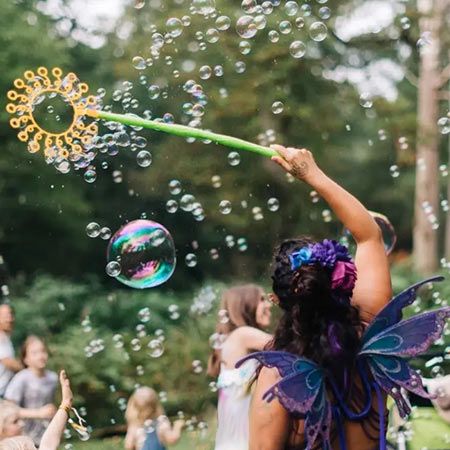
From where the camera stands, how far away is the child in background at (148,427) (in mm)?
5590

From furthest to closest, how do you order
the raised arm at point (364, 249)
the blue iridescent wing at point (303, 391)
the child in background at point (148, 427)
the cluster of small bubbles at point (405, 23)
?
the cluster of small bubbles at point (405, 23), the child in background at point (148, 427), the raised arm at point (364, 249), the blue iridescent wing at point (303, 391)

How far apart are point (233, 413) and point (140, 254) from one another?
2.45 feet

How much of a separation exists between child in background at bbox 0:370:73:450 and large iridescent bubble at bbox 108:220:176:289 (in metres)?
0.74

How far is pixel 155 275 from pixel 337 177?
9888mm

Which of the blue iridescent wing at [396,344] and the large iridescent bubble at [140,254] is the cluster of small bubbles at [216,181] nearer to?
the large iridescent bubble at [140,254]

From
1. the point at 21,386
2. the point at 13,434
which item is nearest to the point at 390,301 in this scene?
the point at 13,434

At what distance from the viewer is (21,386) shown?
5.93 metres

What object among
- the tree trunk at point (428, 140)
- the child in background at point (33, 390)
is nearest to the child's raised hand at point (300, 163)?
the child in background at point (33, 390)

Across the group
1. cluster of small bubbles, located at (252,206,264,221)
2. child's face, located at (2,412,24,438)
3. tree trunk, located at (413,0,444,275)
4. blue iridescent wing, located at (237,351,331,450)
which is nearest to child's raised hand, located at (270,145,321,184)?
blue iridescent wing, located at (237,351,331,450)

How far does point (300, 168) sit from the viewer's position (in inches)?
111

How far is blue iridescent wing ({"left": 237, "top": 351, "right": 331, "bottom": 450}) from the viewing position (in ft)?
7.88

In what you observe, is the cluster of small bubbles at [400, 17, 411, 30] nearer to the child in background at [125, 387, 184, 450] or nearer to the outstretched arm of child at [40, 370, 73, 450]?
the child in background at [125, 387, 184, 450]

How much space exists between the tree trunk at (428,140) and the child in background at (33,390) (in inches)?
215

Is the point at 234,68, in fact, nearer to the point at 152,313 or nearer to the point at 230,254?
the point at 152,313
